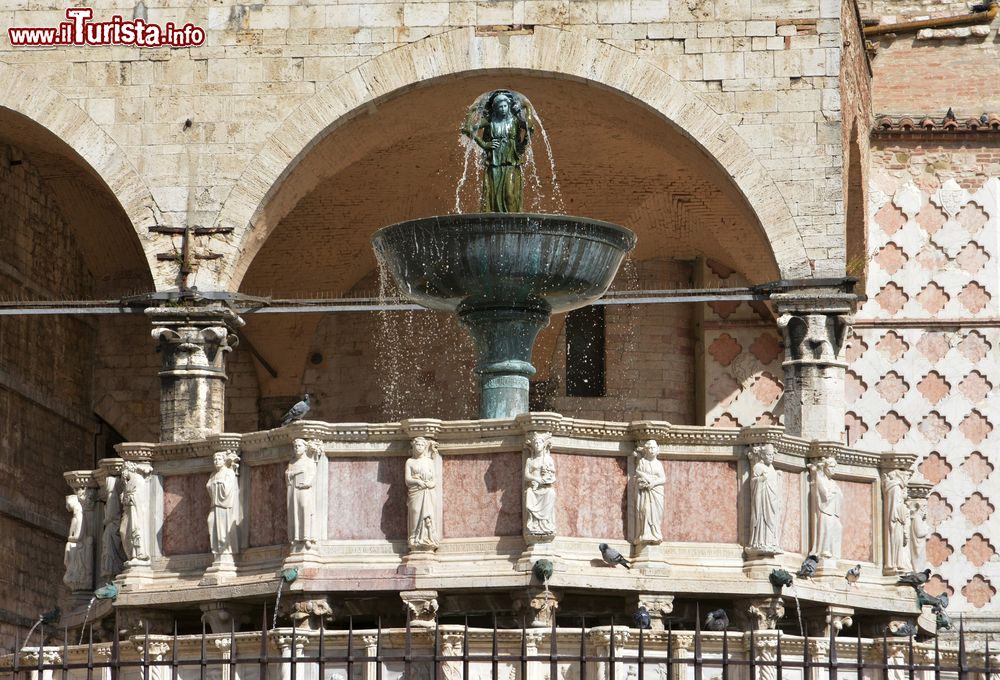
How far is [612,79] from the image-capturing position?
17797mm

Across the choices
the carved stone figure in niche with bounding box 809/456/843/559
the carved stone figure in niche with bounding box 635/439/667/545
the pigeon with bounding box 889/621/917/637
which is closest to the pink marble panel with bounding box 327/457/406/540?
the carved stone figure in niche with bounding box 635/439/667/545

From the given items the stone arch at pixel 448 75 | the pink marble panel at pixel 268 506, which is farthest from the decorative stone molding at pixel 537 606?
the stone arch at pixel 448 75

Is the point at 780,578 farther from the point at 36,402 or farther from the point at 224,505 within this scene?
the point at 36,402

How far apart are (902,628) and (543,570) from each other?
2.21 m

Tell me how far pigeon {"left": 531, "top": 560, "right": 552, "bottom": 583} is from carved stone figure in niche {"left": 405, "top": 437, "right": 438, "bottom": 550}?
65cm

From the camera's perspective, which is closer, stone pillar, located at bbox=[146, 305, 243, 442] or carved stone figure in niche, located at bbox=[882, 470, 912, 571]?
carved stone figure in niche, located at bbox=[882, 470, 912, 571]

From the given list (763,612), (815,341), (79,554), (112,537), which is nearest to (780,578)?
(763,612)

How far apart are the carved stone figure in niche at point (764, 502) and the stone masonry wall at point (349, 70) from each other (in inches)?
202

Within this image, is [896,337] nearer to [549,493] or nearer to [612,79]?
[612,79]

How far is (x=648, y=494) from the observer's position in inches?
488

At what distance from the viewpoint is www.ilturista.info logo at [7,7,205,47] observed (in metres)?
18.1

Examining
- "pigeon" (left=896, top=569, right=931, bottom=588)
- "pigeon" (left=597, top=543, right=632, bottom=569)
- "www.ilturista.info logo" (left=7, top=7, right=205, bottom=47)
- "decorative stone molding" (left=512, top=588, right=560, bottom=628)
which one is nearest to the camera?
"decorative stone molding" (left=512, top=588, right=560, bottom=628)

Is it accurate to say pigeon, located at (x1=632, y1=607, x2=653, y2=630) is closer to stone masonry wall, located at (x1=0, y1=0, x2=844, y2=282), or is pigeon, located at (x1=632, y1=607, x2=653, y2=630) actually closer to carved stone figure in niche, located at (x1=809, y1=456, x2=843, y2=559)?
carved stone figure in niche, located at (x1=809, y1=456, x2=843, y2=559)

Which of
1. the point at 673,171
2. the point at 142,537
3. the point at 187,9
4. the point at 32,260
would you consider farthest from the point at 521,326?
the point at 32,260
